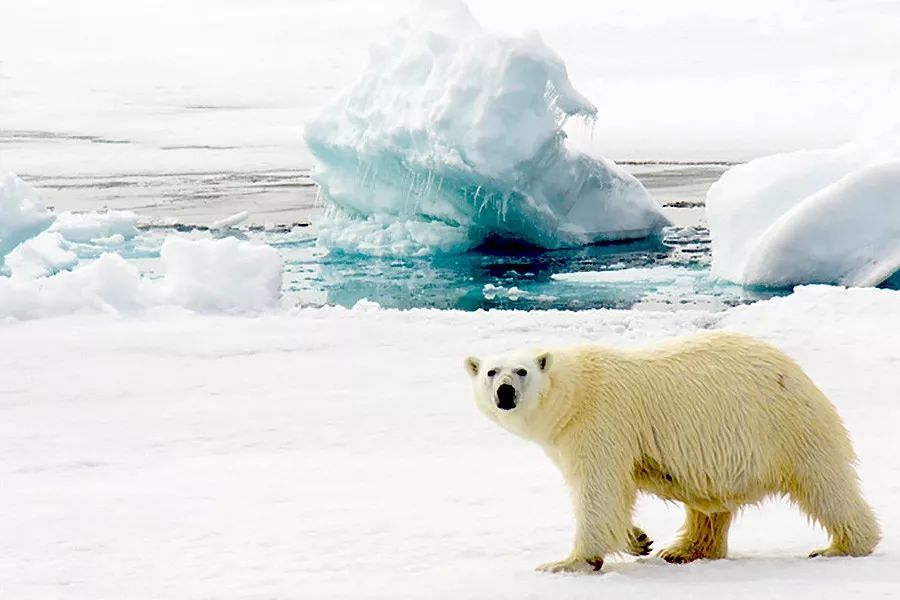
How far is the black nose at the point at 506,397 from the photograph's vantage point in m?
3.35

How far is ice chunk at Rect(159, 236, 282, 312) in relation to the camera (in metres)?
9.55

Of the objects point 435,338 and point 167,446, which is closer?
point 167,446

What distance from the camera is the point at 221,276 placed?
9.79 metres

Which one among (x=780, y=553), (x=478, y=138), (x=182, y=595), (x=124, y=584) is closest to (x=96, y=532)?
(x=124, y=584)

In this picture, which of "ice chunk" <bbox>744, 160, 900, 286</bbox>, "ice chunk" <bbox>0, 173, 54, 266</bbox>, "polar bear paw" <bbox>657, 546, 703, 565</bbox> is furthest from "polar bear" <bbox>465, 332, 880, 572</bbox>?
"ice chunk" <bbox>0, 173, 54, 266</bbox>

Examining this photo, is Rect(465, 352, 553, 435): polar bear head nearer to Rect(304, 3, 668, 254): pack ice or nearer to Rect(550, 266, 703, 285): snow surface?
Rect(550, 266, 703, 285): snow surface

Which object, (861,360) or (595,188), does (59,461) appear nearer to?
(861,360)

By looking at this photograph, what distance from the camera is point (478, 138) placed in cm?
1530

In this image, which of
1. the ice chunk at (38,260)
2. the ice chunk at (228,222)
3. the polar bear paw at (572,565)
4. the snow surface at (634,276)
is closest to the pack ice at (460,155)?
the snow surface at (634,276)

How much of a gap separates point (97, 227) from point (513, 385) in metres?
15.5

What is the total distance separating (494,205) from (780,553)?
13.0m

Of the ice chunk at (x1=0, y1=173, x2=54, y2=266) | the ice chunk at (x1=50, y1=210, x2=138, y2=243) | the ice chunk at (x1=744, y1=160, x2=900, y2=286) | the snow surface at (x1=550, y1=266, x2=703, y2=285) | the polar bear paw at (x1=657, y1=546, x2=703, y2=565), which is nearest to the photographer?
the polar bear paw at (x1=657, y1=546, x2=703, y2=565)

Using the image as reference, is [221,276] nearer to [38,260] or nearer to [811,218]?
[38,260]

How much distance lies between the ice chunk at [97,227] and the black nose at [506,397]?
1509cm
